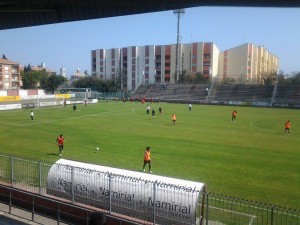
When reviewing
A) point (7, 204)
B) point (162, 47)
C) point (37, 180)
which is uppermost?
point (162, 47)

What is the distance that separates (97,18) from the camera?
9422 millimetres

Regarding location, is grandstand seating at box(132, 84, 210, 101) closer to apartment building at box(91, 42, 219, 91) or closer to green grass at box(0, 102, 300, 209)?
apartment building at box(91, 42, 219, 91)

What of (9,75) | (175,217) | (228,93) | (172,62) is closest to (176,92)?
(228,93)

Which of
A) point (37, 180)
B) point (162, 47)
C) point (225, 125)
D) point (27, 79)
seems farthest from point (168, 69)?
point (37, 180)

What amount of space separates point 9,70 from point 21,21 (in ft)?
335

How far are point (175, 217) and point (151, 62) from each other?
11351 centimetres

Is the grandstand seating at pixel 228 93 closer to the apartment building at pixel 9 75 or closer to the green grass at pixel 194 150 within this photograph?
the apartment building at pixel 9 75

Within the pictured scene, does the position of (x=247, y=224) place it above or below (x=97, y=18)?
below

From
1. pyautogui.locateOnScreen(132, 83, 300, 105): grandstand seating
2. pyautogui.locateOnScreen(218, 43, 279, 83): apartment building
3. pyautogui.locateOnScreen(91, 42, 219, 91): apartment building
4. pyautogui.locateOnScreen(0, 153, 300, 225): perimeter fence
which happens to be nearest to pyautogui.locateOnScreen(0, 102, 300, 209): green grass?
pyautogui.locateOnScreen(0, 153, 300, 225): perimeter fence

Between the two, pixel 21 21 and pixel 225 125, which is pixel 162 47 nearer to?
pixel 225 125

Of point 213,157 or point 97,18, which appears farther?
point 213,157

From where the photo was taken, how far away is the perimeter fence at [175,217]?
10125mm

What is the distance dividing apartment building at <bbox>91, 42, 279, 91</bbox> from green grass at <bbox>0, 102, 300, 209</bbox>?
76.0 meters

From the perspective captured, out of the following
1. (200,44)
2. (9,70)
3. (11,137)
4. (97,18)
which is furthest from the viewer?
(200,44)
